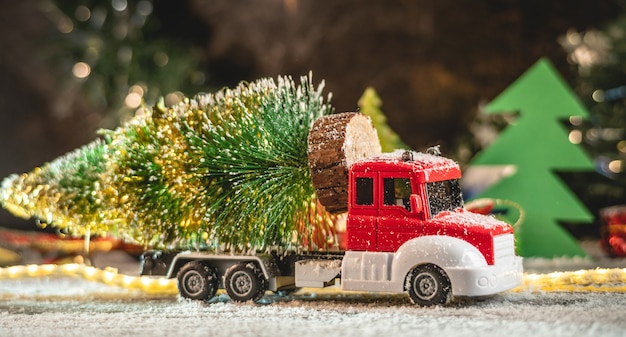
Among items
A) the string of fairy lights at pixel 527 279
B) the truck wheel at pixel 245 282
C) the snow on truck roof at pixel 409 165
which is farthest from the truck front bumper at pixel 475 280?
the truck wheel at pixel 245 282

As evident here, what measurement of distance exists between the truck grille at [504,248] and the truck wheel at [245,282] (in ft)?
9.13

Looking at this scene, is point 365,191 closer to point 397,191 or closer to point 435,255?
point 397,191

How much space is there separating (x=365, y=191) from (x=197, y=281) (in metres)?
2.41

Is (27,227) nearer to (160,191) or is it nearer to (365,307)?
(160,191)

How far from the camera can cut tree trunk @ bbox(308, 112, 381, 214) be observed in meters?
9.30

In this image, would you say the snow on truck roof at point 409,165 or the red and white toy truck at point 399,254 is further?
the snow on truck roof at point 409,165

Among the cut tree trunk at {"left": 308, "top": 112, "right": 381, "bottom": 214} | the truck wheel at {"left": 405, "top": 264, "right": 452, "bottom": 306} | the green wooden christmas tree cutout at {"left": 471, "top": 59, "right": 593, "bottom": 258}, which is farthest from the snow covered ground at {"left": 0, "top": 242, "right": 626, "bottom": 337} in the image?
the green wooden christmas tree cutout at {"left": 471, "top": 59, "right": 593, "bottom": 258}

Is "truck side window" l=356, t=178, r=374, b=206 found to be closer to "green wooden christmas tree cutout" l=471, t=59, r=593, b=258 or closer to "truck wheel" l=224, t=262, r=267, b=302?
"truck wheel" l=224, t=262, r=267, b=302

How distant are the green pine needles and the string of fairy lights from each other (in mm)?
985

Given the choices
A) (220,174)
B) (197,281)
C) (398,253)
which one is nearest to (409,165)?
(398,253)

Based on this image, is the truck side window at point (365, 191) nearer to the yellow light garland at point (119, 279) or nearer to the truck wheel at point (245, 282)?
the truck wheel at point (245, 282)

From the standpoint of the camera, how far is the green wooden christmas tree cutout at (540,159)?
1409cm

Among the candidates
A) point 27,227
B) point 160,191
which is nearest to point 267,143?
point 160,191

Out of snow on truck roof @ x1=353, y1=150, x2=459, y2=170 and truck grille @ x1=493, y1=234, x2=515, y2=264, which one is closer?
truck grille @ x1=493, y1=234, x2=515, y2=264
